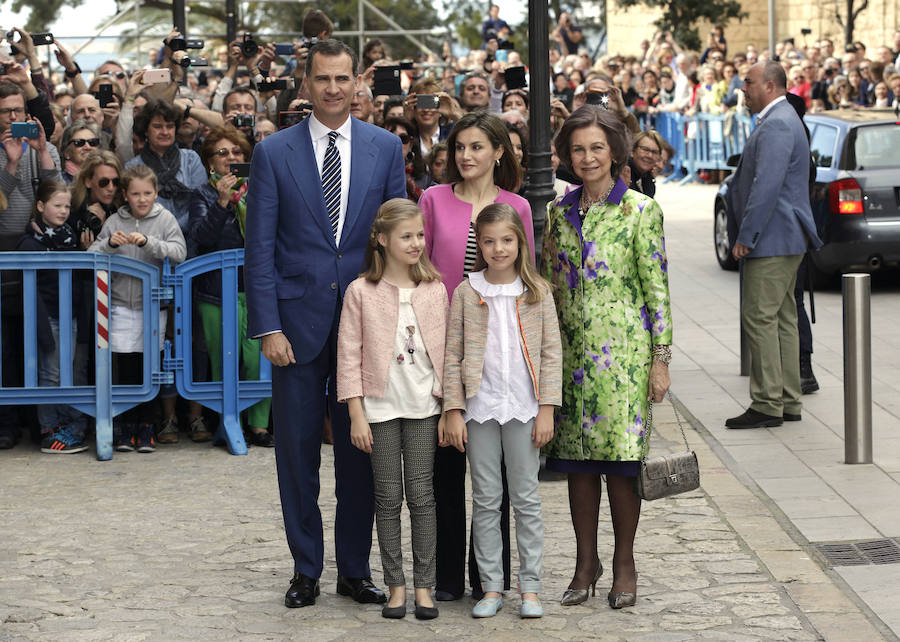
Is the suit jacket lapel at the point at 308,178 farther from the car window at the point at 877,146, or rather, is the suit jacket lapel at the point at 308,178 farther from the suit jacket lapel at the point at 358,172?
the car window at the point at 877,146

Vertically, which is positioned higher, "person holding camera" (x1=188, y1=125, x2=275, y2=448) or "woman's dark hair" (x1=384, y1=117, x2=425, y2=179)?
"woman's dark hair" (x1=384, y1=117, x2=425, y2=179)

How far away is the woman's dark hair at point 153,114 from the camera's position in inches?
373

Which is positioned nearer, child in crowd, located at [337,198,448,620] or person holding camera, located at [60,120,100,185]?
child in crowd, located at [337,198,448,620]

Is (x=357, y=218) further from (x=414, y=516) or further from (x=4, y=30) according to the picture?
(x=4, y=30)

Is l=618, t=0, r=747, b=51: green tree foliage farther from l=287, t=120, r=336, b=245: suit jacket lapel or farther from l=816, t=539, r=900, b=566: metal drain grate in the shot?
l=287, t=120, r=336, b=245: suit jacket lapel

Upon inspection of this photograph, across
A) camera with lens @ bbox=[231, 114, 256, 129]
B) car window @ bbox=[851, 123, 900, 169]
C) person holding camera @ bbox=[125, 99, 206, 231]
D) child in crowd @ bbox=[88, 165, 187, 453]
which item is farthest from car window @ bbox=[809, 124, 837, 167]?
child in crowd @ bbox=[88, 165, 187, 453]

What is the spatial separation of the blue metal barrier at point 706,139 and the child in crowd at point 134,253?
53.0ft

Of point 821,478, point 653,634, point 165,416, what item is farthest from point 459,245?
point 165,416

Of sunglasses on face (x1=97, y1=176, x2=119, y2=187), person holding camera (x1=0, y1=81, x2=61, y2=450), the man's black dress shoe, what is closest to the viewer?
person holding camera (x1=0, y1=81, x2=61, y2=450)

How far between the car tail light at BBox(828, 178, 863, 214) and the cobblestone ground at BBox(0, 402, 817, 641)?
254 inches

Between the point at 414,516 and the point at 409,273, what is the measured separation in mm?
895

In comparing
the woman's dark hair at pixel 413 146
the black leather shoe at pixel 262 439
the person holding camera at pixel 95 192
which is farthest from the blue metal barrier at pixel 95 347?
the woman's dark hair at pixel 413 146

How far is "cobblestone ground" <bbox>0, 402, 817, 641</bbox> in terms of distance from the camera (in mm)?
5484

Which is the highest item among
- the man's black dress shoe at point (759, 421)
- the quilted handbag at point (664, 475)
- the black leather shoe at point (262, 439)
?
the quilted handbag at point (664, 475)
